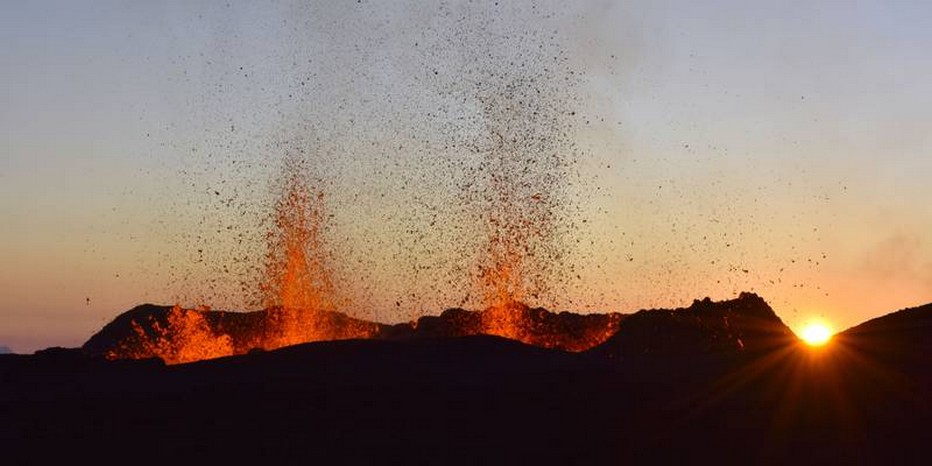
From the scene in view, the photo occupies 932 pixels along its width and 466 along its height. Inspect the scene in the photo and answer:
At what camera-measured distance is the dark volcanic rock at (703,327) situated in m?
51.8

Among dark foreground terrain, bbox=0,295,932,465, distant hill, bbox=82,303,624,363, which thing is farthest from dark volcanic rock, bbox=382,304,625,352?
dark foreground terrain, bbox=0,295,932,465

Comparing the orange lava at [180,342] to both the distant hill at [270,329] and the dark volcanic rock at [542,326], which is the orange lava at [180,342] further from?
the dark volcanic rock at [542,326]

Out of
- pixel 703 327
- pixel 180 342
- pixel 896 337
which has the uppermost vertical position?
pixel 180 342

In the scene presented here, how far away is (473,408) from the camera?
32375mm

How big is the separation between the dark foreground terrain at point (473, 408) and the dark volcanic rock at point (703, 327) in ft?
39.3

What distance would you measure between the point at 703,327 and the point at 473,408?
25.8 m

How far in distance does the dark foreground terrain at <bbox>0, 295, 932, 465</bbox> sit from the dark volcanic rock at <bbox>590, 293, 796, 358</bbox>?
11983mm

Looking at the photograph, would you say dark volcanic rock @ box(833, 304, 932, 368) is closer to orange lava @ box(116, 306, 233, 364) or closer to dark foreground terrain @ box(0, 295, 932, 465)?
dark foreground terrain @ box(0, 295, 932, 465)

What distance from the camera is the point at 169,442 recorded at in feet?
104

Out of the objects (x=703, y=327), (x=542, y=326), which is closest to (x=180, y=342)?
(x=703, y=327)

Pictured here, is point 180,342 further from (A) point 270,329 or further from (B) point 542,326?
(B) point 542,326

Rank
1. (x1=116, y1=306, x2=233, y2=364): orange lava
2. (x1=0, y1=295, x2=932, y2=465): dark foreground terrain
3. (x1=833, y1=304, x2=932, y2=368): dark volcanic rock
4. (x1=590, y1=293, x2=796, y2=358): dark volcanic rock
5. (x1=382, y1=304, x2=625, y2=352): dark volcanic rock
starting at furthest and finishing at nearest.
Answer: (x1=382, y1=304, x2=625, y2=352): dark volcanic rock < (x1=590, y1=293, x2=796, y2=358): dark volcanic rock < (x1=116, y1=306, x2=233, y2=364): orange lava < (x1=833, y1=304, x2=932, y2=368): dark volcanic rock < (x1=0, y1=295, x2=932, y2=465): dark foreground terrain

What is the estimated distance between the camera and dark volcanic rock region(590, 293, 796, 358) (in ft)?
170

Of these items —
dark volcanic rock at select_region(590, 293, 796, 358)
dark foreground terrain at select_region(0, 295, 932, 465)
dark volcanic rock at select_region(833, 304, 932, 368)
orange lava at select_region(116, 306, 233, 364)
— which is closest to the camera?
dark foreground terrain at select_region(0, 295, 932, 465)
